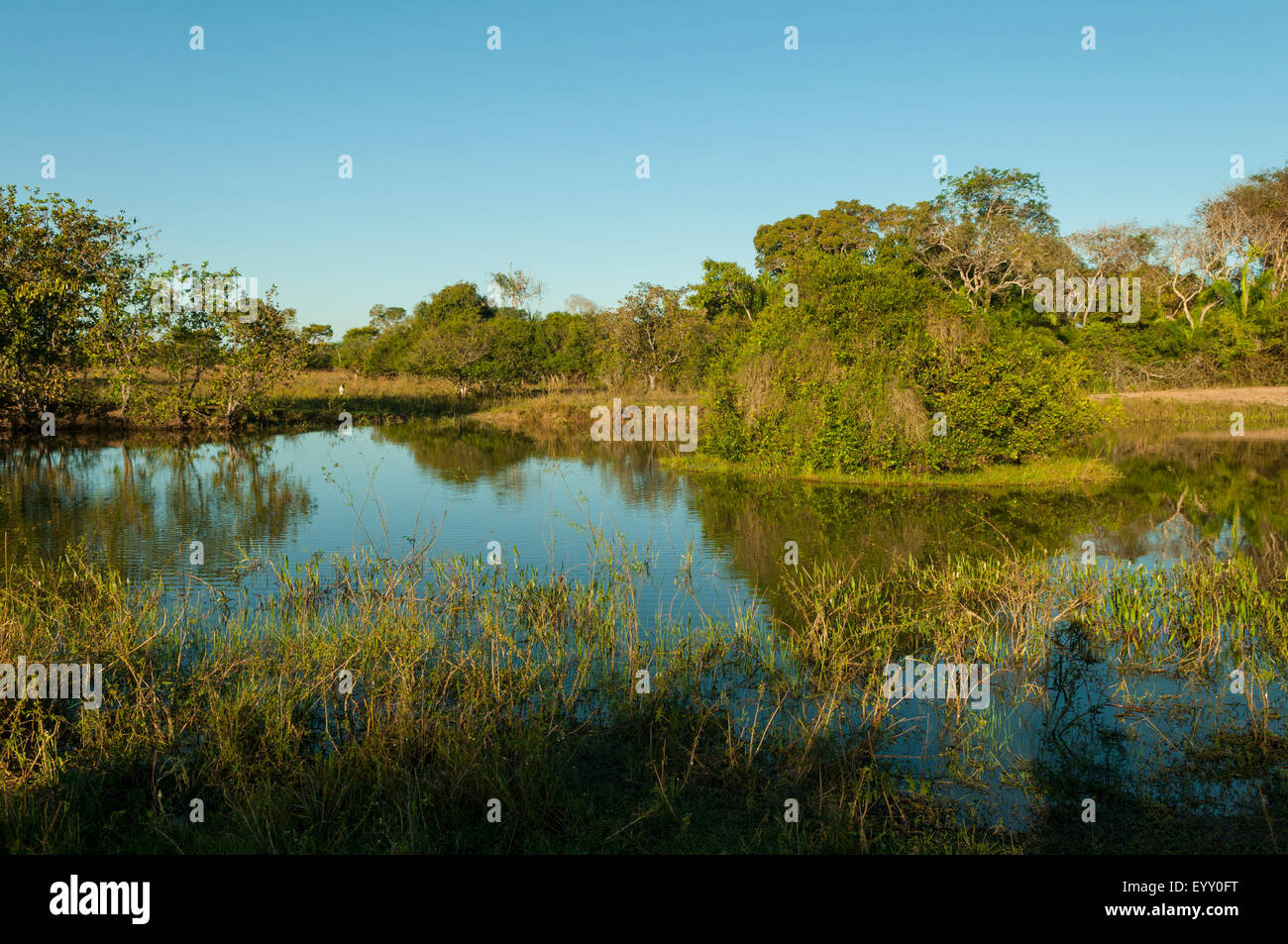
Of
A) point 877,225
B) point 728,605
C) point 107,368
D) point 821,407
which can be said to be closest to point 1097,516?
point 821,407

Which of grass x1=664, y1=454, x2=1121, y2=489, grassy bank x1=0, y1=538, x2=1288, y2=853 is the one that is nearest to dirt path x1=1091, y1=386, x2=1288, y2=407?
grass x1=664, y1=454, x2=1121, y2=489

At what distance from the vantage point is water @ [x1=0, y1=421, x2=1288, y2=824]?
6695mm

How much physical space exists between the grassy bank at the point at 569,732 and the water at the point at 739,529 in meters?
0.20

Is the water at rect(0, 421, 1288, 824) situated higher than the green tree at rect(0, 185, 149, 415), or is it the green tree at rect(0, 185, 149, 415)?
the green tree at rect(0, 185, 149, 415)

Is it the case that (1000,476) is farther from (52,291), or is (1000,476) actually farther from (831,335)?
(52,291)

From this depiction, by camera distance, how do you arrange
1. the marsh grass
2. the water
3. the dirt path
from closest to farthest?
the marsh grass < the water < the dirt path

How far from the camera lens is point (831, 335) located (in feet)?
75.6

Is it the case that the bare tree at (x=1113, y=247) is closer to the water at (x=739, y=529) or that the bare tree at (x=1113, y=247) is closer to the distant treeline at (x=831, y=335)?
the distant treeline at (x=831, y=335)

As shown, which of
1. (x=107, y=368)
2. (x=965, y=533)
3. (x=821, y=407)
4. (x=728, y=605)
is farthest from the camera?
(x=107, y=368)

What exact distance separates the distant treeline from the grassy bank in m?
10.9

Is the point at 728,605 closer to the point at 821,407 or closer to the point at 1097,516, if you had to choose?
the point at 1097,516

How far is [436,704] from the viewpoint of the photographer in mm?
6723

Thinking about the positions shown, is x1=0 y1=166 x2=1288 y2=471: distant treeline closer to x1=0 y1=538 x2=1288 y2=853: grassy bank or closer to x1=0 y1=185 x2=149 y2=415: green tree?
x1=0 y1=185 x2=149 y2=415: green tree
